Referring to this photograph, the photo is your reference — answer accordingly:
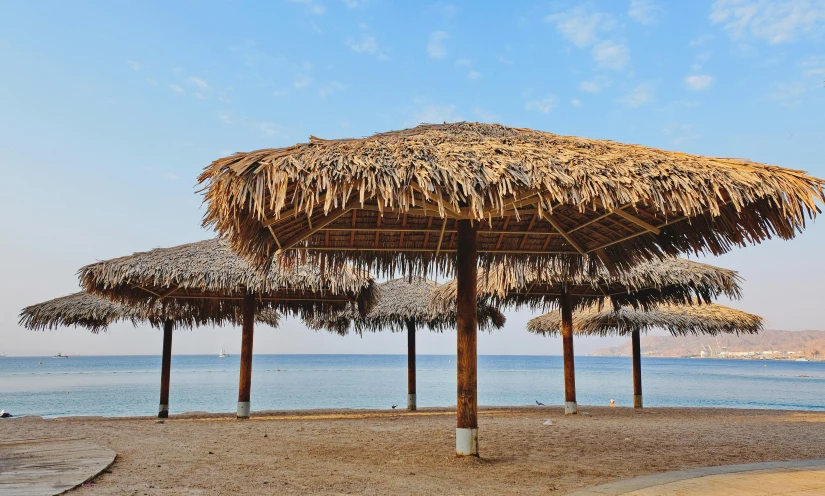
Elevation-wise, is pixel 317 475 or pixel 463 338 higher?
pixel 463 338

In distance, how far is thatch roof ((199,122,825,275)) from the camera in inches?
163

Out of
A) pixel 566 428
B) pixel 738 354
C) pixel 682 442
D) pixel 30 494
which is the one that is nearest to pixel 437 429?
pixel 566 428

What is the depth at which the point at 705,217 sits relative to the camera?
4.98m

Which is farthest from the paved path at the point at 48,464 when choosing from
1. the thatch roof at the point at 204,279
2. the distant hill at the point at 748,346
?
the distant hill at the point at 748,346

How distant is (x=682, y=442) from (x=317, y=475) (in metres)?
4.00

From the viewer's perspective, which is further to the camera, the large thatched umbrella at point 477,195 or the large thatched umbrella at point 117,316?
the large thatched umbrella at point 117,316

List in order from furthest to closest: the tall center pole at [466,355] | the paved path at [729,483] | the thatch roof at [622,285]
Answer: the thatch roof at [622,285] < the tall center pole at [466,355] < the paved path at [729,483]

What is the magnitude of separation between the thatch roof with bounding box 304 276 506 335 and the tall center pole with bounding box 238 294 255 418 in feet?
9.29

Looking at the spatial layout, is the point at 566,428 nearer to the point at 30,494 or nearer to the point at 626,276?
the point at 626,276

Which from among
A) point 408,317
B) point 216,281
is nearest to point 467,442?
point 216,281

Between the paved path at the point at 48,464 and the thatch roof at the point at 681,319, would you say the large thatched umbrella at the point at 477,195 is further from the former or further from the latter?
the thatch roof at the point at 681,319

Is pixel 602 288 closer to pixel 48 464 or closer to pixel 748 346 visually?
pixel 48 464

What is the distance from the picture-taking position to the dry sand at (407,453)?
412 cm

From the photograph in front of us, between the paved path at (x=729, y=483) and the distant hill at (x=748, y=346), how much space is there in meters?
146
